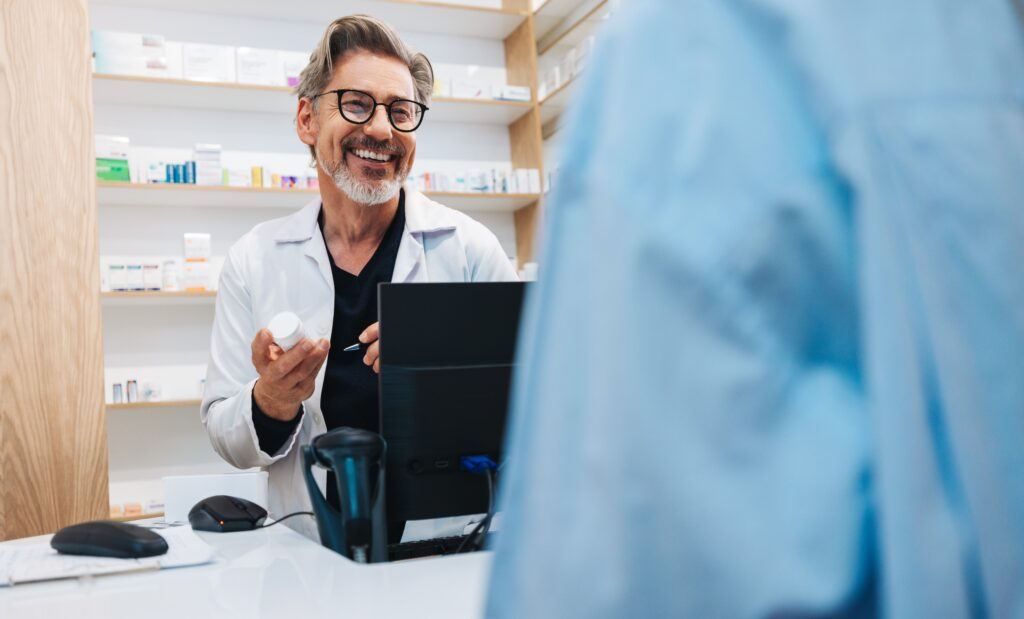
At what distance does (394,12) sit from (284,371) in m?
3.03

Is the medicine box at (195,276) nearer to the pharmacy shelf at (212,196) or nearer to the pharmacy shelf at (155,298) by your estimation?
the pharmacy shelf at (155,298)

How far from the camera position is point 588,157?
375mm

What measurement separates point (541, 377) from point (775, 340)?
0.34 feet

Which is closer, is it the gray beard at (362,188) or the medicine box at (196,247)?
the gray beard at (362,188)

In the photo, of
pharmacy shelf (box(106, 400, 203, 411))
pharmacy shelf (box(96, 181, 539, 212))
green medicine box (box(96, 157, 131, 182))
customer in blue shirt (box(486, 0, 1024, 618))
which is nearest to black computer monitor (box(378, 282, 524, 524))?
customer in blue shirt (box(486, 0, 1024, 618))

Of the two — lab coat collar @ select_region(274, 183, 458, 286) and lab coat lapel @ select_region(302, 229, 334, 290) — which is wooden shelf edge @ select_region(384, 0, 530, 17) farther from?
lab coat lapel @ select_region(302, 229, 334, 290)

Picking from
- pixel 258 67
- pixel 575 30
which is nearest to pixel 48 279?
pixel 258 67

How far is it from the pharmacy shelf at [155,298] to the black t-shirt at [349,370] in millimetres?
1792

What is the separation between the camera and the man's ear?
2.08 metres

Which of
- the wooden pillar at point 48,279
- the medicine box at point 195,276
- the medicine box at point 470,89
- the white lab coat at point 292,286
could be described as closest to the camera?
the white lab coat at point 292,286

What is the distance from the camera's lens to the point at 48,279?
6.82ft

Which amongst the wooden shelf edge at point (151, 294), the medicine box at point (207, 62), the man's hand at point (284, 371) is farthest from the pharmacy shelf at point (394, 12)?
the man's hand at point (284, 371)

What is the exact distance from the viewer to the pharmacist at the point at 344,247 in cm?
182

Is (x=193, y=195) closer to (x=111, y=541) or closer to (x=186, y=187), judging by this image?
(x=186, y=187)
